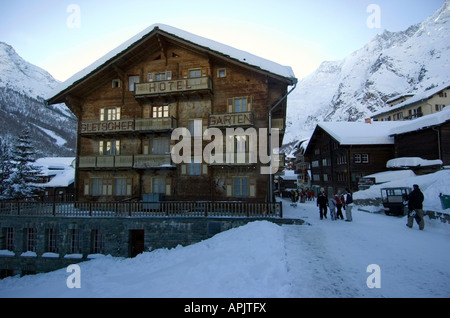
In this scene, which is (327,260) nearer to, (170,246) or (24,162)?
(170,246)

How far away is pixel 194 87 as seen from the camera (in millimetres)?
21984

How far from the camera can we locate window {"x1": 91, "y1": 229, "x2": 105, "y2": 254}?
16.9 metres

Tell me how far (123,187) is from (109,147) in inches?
164

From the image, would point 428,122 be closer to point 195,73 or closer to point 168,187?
point 195,73

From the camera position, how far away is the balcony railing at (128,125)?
22.5 m

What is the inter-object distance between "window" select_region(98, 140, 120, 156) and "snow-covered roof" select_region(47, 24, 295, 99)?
18.9 ft

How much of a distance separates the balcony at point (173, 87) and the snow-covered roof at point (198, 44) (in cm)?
286

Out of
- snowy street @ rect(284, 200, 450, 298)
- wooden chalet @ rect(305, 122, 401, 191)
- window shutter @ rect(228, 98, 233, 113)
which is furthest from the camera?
wooden chalet @ rect(305, 122, 401, 191)

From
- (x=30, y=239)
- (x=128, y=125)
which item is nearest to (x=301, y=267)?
(x=30, y=239)

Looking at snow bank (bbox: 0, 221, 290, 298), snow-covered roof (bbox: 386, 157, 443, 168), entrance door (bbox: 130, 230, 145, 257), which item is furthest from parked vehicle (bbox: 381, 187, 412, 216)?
entrance door (bbox: 130, 230, 145, 257)

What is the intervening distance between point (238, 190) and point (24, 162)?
29.8m

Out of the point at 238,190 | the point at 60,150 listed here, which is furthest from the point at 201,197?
the point at 60,150

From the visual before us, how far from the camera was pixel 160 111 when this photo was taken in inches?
948

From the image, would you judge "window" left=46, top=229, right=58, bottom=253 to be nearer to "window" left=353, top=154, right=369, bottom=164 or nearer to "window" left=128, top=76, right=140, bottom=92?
"window" left=128, top=76, right=140, bottom=92
